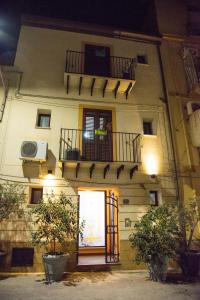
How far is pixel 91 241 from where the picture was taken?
11.4 meters

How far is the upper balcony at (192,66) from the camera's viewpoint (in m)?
10.8

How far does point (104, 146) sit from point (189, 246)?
488 centimetres

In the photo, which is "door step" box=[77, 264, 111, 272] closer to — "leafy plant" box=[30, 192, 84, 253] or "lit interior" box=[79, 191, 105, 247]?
"leafy plant" box=[30, 192, 84, 253]

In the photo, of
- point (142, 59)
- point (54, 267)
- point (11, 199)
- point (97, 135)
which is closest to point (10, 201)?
point (11, 199)

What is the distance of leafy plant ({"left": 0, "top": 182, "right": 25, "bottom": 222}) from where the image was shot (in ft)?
24.3

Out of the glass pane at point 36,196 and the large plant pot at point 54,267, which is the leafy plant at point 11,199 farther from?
the large plant pot at point 54,267

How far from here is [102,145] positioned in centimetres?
952

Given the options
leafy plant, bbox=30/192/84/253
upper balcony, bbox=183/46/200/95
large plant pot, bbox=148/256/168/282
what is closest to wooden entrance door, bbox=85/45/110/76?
upper balcony, bbox=183/46/200/95

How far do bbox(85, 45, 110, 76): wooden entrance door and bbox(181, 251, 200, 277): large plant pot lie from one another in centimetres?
819

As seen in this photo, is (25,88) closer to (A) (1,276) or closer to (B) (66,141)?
(B) (66,141)

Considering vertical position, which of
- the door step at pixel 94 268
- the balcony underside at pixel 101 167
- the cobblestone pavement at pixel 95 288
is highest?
the balcony underside at pixel 101 167

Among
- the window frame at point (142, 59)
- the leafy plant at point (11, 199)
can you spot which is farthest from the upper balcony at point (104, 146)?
the window frame at point (142, 59)

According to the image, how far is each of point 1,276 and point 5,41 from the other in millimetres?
10135

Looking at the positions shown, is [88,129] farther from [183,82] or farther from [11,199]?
[183,82]
